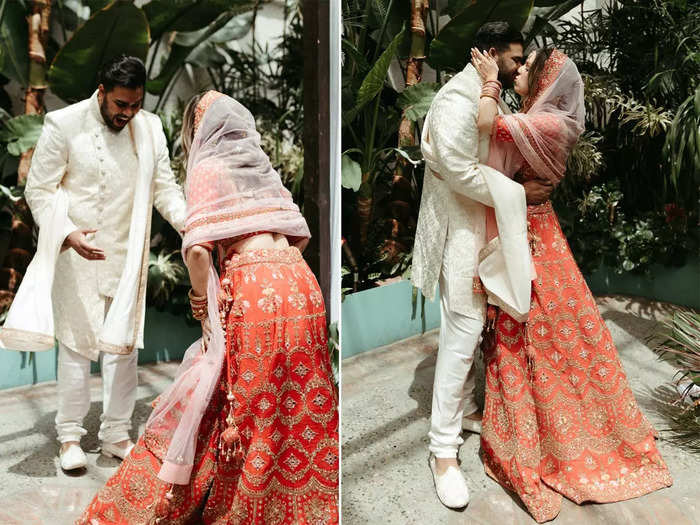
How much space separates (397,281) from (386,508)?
0.82 meters

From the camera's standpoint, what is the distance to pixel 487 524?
1745 mm

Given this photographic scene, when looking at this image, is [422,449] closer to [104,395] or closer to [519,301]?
[519,301]

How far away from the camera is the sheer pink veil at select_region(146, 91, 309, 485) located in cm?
171

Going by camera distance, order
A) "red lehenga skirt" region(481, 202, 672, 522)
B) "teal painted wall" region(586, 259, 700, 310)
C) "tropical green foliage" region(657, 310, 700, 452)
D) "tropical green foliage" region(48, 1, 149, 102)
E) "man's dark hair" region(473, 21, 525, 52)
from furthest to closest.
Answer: "teal painted wall" region(586, 259, 700, 310) < "tropical green foliage" region(48, 1, 149, 102) < "tropical green foliage" region(657, 310, 700, 452) < "red lehenga skirt" region(481, 202, 672, 522) < "man's dark hair" region(473, 21, 525, 52)

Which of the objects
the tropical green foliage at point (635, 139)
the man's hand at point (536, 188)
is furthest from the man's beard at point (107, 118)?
the tropical green foliage at point (635, 139)

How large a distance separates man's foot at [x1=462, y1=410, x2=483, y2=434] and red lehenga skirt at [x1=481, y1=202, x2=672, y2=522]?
0.14 m

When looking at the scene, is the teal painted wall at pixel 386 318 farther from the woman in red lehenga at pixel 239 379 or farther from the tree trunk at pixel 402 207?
the woman in red lehenga at pixel 239 379

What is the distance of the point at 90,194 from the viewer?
80.0 inches

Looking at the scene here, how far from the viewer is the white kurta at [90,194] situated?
1979 millimetres

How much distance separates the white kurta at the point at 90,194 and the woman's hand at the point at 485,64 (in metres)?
1.01

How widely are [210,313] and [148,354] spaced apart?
2.67 ft

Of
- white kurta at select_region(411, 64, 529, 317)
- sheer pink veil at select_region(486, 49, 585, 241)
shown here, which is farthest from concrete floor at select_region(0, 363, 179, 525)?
sheer pink veil at select_region(486, 49, 585, 241)

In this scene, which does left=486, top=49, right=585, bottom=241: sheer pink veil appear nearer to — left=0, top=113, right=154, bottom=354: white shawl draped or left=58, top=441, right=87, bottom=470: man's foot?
left=0, top=113, right=154, bottom=354: white shawl draped

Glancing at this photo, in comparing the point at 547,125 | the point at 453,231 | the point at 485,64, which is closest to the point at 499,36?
the point at 485,64
